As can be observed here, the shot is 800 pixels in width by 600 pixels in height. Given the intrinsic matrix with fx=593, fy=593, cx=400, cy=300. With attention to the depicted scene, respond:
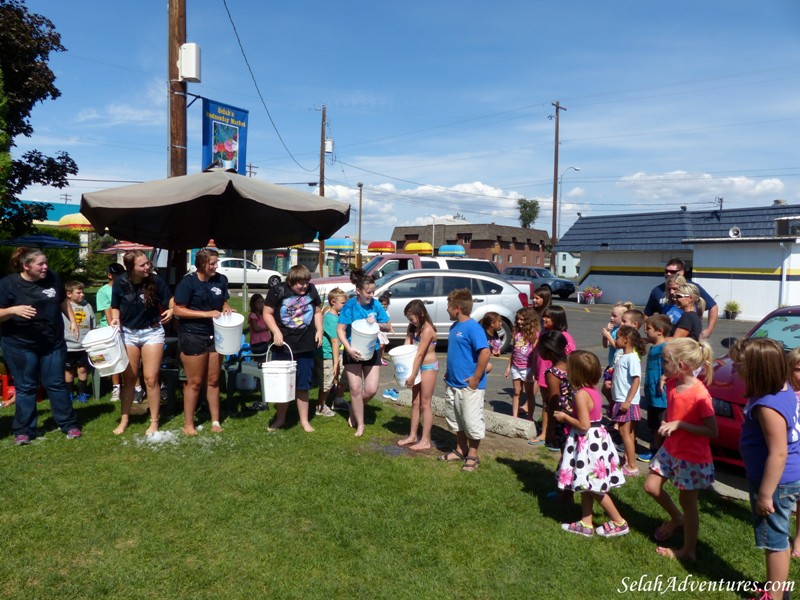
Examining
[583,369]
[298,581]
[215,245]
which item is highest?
[215,245]

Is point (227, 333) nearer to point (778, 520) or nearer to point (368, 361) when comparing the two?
point (368, 361)

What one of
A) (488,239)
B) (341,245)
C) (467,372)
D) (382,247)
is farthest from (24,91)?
(488,239)

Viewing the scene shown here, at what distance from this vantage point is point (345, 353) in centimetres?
606

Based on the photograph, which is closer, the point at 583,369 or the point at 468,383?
the point at 583,369

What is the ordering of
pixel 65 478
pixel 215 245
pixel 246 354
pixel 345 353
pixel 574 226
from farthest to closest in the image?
pixel 574 226
pixel 215 245
pixel 246 354
pixel 345 353
pixel 65 478

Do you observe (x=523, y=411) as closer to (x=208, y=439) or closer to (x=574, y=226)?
(x=208, y=439)

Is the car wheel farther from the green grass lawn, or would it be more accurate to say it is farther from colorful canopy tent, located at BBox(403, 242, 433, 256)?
colorful canopy tent, located at BBox(403, 242, 433, 256)

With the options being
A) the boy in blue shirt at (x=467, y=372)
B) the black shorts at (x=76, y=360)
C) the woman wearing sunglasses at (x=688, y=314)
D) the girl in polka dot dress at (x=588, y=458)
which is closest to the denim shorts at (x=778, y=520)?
the girl in polka dot dress at (x=588, y=458)

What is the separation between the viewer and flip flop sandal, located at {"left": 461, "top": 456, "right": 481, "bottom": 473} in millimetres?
5102

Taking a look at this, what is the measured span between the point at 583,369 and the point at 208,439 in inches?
142

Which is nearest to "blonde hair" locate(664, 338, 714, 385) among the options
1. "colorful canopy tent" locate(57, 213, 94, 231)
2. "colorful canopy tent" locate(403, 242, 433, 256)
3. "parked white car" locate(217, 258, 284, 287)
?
"parked white car" locate(217, 258, 284, 287)

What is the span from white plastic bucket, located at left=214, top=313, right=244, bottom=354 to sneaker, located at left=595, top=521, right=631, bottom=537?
11.8 feet

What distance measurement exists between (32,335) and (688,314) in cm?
613

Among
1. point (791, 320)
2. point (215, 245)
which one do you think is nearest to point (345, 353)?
point (215, 245)
